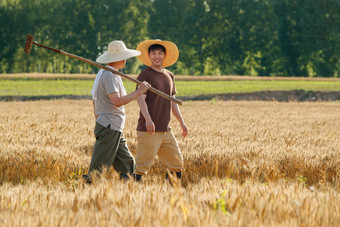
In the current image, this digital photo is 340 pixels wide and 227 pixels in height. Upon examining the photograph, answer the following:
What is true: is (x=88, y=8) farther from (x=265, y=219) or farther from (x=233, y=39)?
(x=265, y=219)

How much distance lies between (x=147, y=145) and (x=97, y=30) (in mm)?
65966

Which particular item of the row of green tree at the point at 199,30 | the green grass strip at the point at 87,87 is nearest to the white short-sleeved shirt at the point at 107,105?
the green grass strip at the point at 87,87

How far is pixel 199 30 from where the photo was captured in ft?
232

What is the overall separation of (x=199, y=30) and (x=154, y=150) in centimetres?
6693

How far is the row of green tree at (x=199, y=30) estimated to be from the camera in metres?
64.8

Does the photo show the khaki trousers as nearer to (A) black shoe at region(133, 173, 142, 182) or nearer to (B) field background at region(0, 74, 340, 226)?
(A) black shoe at region(133, 173, 142, 182)

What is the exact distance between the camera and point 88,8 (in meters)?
69.9

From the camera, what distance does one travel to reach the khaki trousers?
539 centimetres

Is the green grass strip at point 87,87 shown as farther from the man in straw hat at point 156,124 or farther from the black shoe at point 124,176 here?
the black shoe at point 124,176

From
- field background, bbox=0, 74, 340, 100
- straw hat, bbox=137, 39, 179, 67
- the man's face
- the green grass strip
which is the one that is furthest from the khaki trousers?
the green grass strip

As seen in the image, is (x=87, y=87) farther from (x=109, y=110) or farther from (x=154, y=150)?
(x=109, y=110)

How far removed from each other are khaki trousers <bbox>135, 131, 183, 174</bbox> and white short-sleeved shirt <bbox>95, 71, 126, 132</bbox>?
40 centimetres

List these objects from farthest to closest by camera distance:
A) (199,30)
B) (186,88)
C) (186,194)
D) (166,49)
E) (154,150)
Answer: (199,30) < (186,88) < (166,49) < (154,150) < (186,194)

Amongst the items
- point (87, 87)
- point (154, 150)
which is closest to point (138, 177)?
point (154, 150)
